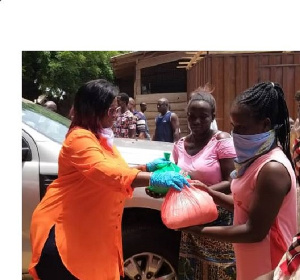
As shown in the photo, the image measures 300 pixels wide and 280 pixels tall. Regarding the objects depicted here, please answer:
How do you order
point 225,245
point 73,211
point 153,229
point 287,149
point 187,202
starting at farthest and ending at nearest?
point 153,229 → point 225,245 → point 73,211 → point 187,202 → point 287,149

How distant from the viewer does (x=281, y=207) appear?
6.57 feet

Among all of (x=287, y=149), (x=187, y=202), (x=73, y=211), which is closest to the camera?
(x=287, y=149)

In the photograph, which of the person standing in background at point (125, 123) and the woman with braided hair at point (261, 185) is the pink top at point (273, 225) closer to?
the woman with braided hair at point (261, 185)

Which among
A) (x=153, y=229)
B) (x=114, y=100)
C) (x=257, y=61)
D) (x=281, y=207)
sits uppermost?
(x=257, y=61)

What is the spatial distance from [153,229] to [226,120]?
500cm

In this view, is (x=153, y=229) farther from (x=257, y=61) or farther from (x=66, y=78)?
(x=66, y=78)

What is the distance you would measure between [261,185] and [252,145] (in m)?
0.20

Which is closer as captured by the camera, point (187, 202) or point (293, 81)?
point (187, 202)

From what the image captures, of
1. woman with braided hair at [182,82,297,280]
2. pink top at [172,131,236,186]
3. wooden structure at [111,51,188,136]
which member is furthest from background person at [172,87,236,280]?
wooden structure at [111,51,188,136]

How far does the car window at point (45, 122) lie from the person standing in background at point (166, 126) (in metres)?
4.06

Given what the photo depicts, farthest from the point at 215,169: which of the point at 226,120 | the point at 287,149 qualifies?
the point at 226,120

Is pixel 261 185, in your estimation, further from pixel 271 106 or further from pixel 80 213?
pixel 80 213

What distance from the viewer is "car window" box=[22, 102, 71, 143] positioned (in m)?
3.95

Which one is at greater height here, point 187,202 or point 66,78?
point 66,78
